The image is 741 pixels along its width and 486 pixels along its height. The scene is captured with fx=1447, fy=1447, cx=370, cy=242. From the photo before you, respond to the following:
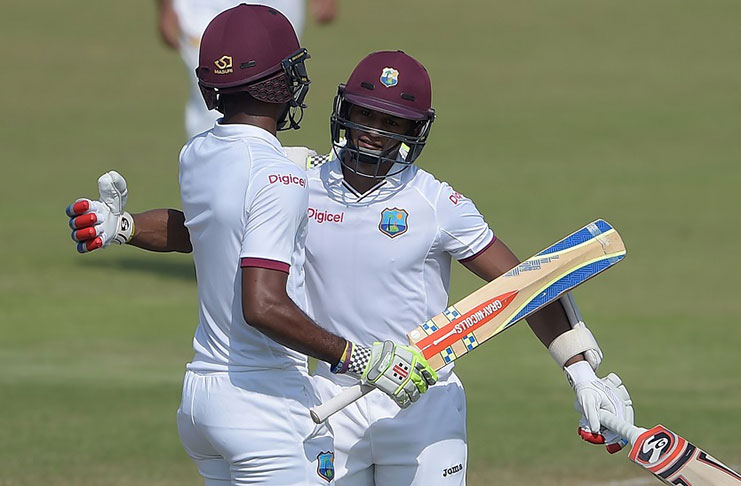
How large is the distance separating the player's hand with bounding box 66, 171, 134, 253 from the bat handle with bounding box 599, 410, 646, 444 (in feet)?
5.21

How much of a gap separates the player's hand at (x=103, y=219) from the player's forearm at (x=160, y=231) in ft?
0.10

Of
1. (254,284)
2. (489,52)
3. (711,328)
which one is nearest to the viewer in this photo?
(254,284)

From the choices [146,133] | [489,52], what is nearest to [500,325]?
[146,133]

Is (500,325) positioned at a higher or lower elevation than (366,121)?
lower

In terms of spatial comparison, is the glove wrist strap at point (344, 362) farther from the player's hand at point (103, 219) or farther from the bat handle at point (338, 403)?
the player's hand at point (103, 219)

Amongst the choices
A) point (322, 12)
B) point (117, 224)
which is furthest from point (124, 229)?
point (322, 12)

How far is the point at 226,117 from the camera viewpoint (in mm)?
4195

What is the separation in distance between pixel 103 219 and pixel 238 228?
28.1 inches

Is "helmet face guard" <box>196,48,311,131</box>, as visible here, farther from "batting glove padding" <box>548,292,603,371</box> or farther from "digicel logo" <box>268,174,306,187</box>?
"batting glove padding" <box>548,292,603,371</box>

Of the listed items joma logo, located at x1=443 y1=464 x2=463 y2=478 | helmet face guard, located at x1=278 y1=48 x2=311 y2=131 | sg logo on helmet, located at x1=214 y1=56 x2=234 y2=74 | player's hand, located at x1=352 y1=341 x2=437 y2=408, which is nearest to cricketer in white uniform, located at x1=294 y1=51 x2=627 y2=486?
joma logo, located at x1=443 y1=464 x2=463 y2=478

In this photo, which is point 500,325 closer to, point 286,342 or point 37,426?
point 286,342

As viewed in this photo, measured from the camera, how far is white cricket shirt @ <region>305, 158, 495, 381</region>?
178 inches

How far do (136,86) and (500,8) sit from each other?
9.19 metres

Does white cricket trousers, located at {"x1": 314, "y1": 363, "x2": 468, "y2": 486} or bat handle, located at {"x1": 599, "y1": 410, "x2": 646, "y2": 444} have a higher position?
bat handle, located at {"x1": 599, "y1": 410, "x2": 646, "y2": 444}
